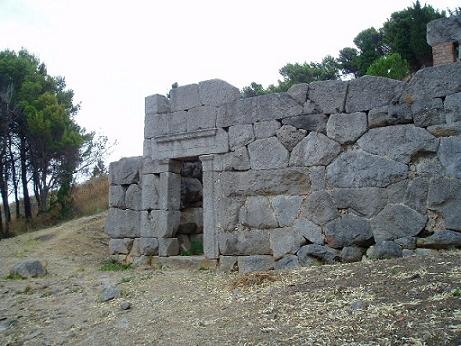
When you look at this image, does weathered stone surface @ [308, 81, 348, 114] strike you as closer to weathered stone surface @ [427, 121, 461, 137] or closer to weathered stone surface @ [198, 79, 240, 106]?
weathered stone surface @ [427, 121, 461, 137]

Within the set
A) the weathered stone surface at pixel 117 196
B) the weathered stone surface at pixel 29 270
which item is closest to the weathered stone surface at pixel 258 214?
the weathered stone surface at pixel 117 196

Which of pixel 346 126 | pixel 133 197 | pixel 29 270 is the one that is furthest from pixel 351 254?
pixel 29 270

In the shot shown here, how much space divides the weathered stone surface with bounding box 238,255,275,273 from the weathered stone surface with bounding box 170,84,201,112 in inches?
103

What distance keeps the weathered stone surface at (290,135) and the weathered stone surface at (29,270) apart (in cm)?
447

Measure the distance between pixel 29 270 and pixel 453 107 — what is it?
6.73 meters

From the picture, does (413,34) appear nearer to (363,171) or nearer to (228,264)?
(363,171)

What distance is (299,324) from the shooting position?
386cm

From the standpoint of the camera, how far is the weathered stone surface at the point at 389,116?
19.4ft

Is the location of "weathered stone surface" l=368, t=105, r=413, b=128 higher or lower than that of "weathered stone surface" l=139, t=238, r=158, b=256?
higher

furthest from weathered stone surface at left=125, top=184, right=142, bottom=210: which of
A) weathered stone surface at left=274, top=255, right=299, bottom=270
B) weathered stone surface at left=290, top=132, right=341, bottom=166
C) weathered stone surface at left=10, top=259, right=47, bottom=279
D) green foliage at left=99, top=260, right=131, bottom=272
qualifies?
weathered stone surface at left=290, top=132, right=341, bottom=166

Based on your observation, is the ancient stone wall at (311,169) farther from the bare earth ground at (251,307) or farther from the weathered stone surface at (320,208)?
the bare earth ground at (251,307)

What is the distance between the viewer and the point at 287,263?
640cm

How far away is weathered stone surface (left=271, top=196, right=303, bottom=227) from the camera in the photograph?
6484 mm

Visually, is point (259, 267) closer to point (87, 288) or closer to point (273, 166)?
point (273, 166)
